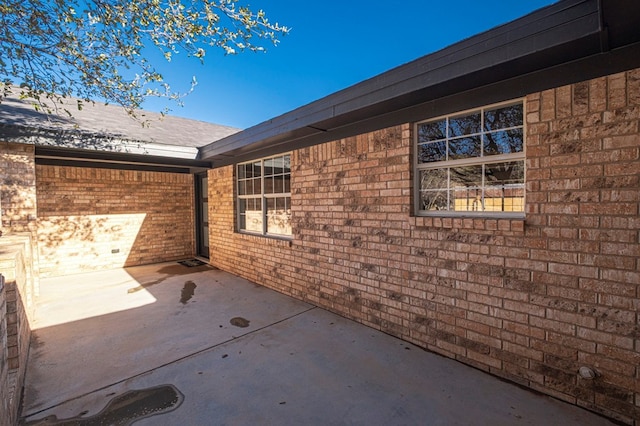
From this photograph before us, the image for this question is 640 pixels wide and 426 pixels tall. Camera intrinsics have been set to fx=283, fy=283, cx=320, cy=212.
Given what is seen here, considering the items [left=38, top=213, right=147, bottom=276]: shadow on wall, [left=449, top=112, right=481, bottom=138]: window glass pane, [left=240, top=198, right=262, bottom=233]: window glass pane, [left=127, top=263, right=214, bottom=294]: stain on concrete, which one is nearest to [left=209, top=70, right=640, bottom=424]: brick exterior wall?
[left=449, top=112, right=481, bottom=138]: window glass pane

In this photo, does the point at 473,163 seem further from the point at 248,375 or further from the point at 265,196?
the point at 265,196

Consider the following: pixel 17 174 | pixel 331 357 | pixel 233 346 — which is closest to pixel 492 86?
pixel 331 357

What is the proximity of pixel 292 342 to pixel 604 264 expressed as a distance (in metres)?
3.02

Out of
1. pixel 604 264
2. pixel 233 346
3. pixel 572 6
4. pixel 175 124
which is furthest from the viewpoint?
pixel 175 124

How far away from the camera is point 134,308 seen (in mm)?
4551

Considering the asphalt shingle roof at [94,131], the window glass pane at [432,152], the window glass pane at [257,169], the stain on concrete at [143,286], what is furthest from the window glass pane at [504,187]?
the stain on concrete at [143,286]

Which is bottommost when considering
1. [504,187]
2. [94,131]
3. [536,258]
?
[536,258]

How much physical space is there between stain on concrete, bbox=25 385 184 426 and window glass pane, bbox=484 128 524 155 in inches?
146

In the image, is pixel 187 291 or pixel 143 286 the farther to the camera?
pixel 143 286

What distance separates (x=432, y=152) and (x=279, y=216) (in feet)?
10.3

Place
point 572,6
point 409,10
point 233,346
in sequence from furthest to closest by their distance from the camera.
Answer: point 409,10, point 233,346, point 572,6

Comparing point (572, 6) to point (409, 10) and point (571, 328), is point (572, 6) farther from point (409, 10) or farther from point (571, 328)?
point (409, 10)

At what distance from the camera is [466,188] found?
3.07 meters

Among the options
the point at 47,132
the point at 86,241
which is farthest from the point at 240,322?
the point at 86,241
